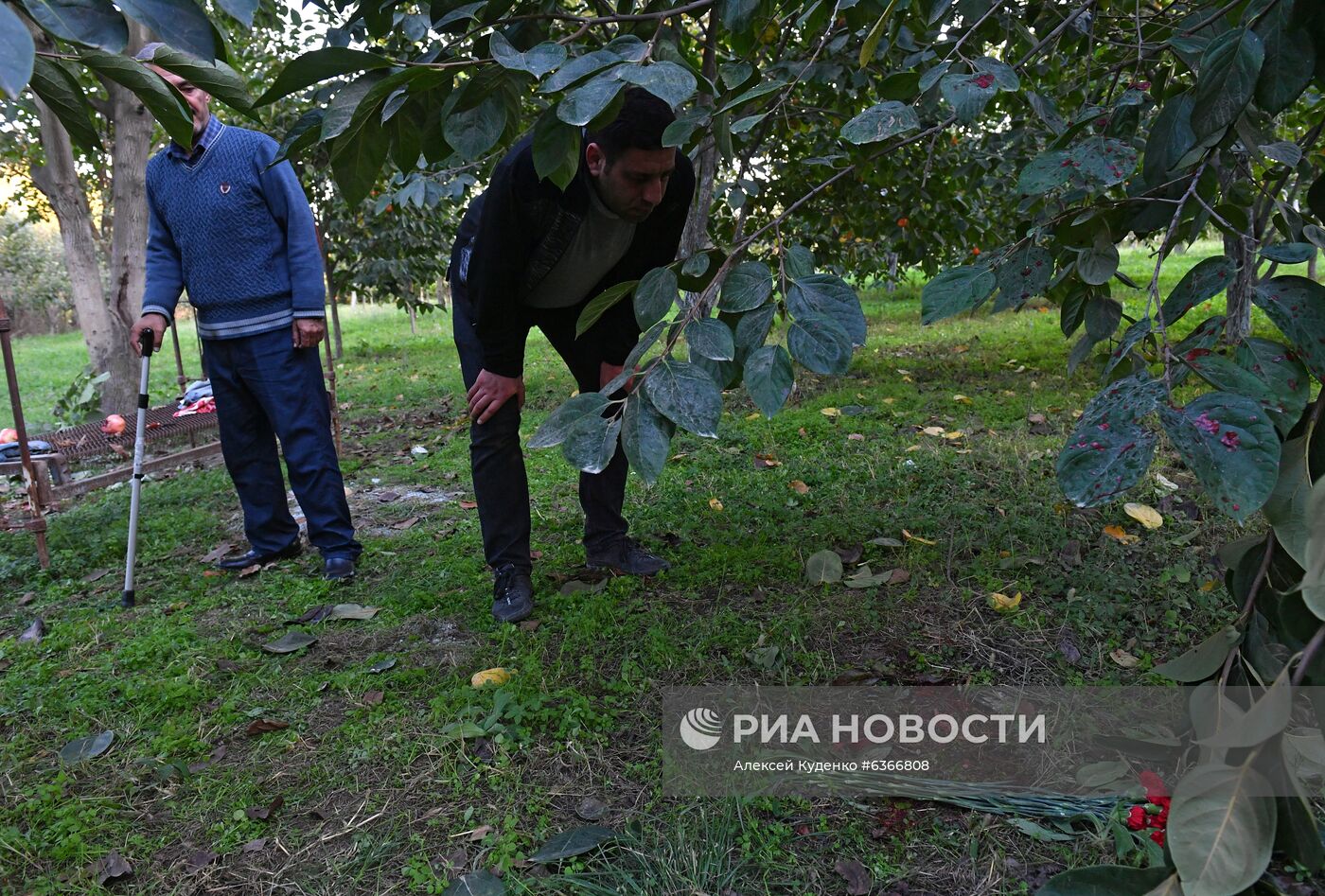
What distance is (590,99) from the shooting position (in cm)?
116

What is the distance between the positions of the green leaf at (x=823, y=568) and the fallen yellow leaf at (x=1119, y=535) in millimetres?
953

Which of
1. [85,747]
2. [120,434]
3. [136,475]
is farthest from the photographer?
[120,434]

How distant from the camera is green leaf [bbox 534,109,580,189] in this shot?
52.0 inches

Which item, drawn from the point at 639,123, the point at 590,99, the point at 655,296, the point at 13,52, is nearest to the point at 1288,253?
the point at 655,296

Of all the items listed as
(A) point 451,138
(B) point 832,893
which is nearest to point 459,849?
(B) point 832,893

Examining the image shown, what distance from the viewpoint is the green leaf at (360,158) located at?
52.6 inches

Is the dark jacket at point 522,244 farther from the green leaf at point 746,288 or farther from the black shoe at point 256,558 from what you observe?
Result: the black shoe at point 256,558

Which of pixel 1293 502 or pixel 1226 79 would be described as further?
Result: pixel 1226 79

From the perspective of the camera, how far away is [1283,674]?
1022mm

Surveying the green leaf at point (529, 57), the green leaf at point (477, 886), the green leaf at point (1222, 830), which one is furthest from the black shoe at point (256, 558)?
the green leaf at point (1222, 830)

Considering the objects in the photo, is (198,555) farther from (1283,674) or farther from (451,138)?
(1283,674)

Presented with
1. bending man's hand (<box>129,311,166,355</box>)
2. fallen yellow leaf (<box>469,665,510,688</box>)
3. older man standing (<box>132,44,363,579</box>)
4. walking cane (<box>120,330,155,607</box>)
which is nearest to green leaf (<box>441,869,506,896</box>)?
fallen yellow leaf (<box>469,665,510,688</box>)

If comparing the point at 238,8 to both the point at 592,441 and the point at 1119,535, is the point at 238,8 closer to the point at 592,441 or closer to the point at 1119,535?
the point at 592,441

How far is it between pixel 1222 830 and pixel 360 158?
145 cm
